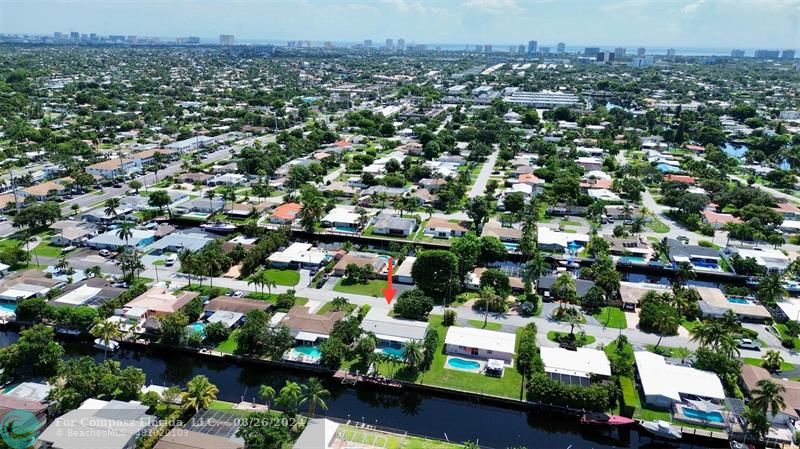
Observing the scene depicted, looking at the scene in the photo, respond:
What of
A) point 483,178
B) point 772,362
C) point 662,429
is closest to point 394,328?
point 662,429

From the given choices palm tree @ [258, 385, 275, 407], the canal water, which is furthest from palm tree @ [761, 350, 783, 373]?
palm tree @ [258, 385, 275, 407]

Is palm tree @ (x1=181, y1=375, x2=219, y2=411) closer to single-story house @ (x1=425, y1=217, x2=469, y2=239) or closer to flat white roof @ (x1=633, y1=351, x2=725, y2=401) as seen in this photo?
flat white roof @ (x1=633, y1=351, x2=725, y2=401)

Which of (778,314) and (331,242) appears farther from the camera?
(331,242)

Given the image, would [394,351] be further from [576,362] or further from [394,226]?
[394,226]

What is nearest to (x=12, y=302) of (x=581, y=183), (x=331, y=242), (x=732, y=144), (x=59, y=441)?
(x=59, y=441)

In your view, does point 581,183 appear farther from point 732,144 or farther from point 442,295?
point 732,144
